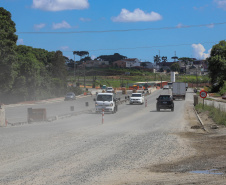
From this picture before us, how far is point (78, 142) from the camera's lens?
702 inches

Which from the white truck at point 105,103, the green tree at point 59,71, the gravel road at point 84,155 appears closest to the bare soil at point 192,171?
the gravel road at point 84,155

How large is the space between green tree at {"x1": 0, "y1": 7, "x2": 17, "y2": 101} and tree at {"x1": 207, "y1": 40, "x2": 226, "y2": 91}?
189 ft

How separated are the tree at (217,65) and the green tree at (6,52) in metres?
57.5

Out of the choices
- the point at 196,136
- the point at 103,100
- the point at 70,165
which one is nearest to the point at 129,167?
the point at 70,165

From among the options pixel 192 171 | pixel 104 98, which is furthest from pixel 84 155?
pixel 104 98

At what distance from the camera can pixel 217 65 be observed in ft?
337

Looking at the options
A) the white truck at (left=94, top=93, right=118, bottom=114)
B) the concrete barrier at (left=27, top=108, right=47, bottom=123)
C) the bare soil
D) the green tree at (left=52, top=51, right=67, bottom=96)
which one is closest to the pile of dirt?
the bare soil

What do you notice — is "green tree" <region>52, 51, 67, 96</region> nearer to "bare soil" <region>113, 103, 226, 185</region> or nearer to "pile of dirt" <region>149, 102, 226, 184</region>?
"pile of dirt" <region>149, 102, 226, 184</region>

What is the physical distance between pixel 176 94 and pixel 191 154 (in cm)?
6224

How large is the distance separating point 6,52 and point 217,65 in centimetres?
6011

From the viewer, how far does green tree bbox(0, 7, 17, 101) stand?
59125 millimetres

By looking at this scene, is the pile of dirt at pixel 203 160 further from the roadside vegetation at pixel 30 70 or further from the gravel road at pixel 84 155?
the roadside vegetation at pixel 30 70

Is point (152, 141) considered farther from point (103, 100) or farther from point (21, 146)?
point (103, 100)

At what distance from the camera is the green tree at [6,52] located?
59.1 m
